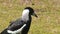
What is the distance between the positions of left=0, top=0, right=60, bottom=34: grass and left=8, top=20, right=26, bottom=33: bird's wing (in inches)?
90.6

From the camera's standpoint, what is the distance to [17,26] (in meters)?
9.49

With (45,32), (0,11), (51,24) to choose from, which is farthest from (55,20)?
(0,11)

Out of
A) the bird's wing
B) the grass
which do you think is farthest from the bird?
the grass

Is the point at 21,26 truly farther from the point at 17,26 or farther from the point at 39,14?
the point at 39,14

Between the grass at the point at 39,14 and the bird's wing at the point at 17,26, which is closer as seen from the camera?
the bird's wing at the point at 17,26

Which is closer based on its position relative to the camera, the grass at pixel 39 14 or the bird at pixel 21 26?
the bird at pixel 21 26

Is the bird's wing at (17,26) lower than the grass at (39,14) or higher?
higher

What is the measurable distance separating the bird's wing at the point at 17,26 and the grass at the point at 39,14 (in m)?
2.30

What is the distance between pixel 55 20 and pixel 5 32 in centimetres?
482

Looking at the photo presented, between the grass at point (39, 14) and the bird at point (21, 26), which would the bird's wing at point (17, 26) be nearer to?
the bird at point (21, 26)

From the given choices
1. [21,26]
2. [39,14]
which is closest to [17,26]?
[21,26]

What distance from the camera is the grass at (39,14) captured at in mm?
12389

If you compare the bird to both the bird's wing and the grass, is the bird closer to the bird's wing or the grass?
the bird's wing

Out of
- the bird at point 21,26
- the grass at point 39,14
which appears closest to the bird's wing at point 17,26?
the bird at point 21,26
